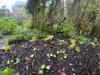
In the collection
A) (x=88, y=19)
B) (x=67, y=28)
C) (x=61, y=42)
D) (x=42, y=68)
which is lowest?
(x=42, y=68)

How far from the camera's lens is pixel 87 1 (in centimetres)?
532

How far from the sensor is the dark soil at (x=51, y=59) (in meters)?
4.22

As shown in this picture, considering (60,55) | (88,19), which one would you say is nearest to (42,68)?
(60,55)

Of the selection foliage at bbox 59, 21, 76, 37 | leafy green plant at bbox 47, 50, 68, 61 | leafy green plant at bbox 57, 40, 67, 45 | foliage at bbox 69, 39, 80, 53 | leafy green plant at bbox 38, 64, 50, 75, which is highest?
foliage at bbox 59, 21, 76, 37

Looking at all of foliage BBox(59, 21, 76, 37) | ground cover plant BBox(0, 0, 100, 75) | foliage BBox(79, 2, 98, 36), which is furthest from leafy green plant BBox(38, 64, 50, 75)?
foliage BBox(79, 2, 98, 36)

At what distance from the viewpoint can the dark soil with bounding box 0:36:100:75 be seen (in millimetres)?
4219

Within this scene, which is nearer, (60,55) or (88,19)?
(60,55)

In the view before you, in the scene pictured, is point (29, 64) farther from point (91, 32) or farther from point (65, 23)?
point (91, 32)

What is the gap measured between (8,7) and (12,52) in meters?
4.58

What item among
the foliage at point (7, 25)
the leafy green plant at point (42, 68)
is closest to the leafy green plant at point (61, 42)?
the leafy green plant at point (42, 68)

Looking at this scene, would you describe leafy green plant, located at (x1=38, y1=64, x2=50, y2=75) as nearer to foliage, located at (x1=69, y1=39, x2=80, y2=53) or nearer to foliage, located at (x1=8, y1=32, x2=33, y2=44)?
foliage, located at (x1=69, y1=39, x2=80, y2=53)

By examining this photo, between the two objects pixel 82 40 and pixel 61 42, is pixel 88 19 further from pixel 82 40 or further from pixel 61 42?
pixel 61 42

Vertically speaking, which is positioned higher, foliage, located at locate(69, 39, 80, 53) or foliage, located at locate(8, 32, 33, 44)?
foliage, located at locate(8, 32, 33, 44)

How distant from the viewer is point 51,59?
171 inches
